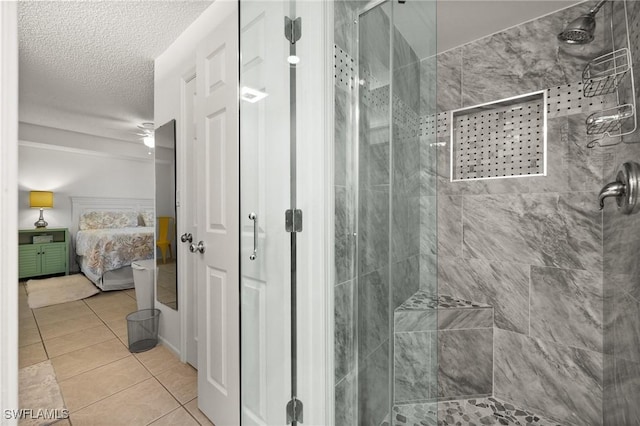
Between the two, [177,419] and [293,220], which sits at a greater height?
[293,220]

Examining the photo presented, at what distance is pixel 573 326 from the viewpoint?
157 cm

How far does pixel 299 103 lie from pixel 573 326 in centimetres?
189

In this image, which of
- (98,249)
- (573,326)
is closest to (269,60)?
(573,326)

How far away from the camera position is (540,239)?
5.54ft

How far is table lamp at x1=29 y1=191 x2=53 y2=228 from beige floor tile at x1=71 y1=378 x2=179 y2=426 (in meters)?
2.78

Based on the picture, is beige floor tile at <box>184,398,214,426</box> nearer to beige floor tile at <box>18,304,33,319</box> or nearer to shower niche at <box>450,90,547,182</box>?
shower niche at <box>450,90,547,182</box>

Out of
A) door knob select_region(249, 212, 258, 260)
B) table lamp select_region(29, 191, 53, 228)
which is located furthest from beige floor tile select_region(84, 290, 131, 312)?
door knob select_region(249, 212, 258, 260)

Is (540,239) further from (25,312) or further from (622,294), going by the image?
(25,312)

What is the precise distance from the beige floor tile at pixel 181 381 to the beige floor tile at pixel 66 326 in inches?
49.4

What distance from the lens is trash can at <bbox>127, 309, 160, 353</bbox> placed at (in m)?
2.23

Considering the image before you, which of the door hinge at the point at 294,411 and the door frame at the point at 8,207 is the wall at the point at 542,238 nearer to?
the door hinge at the point at 294,411

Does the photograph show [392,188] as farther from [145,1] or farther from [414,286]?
[145,1]

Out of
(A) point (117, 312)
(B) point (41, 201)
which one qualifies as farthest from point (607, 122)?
(B) point (41, 201)

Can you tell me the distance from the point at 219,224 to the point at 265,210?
41 cm
